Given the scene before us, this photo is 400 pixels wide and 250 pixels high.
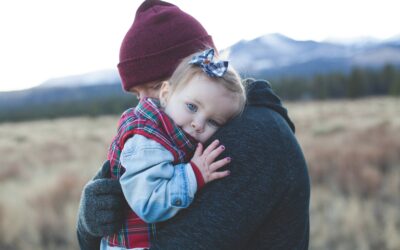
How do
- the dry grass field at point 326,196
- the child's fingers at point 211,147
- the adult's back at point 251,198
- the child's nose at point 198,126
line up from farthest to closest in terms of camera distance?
the dry grass field at point 326,196 → the child's nose at point 198,126 → the child's fingers at point 211,147 → the adult's back at point 251,198

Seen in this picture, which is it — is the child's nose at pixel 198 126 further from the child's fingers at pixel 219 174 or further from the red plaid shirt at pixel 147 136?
the child's fingers at pixel 219 174

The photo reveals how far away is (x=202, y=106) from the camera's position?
164 cm

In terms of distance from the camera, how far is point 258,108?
1610 millimetres

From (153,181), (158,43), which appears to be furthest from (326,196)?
(153,181)

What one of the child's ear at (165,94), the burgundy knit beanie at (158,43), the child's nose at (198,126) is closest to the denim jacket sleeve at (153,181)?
the child's nose at (198,126)

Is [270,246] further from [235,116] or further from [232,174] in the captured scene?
[235,116]

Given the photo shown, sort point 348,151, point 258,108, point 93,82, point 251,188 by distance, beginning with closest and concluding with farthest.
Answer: point 251,188 → point 258,108 → point 348,151 → point 93,82

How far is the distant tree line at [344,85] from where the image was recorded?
44969 millimetres

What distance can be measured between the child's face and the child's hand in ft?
0.48

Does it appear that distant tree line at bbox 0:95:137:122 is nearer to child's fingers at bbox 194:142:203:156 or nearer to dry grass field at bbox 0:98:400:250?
dry grass field at bbox 0:98:400:250

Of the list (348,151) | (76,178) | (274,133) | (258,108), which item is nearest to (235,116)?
(258,108)

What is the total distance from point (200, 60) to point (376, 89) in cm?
4896

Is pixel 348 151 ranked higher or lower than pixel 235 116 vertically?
lower

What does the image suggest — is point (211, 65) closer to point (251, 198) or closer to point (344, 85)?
point (251, 198)
